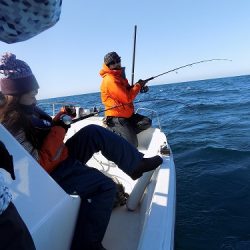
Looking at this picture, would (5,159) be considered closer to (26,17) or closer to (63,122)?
(26,17)

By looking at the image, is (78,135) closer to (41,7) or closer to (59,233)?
(59,233)

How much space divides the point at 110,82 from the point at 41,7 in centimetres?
358

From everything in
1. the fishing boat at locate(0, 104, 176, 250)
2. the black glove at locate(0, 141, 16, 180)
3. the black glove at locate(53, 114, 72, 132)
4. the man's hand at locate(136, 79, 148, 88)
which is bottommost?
the fishing boat at locate(0, 104, 176, 250)

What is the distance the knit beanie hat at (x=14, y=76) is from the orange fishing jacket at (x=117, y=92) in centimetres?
247

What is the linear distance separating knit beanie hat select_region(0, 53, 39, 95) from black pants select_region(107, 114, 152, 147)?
2.60 meters

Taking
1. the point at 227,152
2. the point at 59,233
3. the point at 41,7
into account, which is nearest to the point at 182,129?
the point at 227,152

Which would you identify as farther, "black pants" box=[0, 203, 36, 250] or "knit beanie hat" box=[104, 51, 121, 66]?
"knit beanie hat" box=[104, 51, 121, 66]

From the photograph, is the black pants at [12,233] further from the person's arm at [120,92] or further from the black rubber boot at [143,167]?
the person's arm at [120,92]

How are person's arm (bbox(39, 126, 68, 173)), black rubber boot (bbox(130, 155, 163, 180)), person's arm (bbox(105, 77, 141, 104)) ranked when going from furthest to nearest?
person's arm (bbox(105, 77, 141, 104)), black rubber boot (bbox(130, 155, 163, 180)), person's arm (bbox(39, 126, 68, 173))

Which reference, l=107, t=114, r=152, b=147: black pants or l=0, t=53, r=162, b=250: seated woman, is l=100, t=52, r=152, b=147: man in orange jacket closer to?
l=107, t=114, r=152, b=147: black pants

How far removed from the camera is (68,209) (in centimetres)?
194

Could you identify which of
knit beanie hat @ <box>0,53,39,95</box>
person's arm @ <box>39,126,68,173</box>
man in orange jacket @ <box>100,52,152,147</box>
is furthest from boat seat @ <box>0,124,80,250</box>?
man in orange jacket @ <box>100,52,152,147</box>

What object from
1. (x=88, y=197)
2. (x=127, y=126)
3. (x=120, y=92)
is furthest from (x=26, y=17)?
(x=127, y=126)

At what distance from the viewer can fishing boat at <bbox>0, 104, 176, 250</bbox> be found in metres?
1.56
